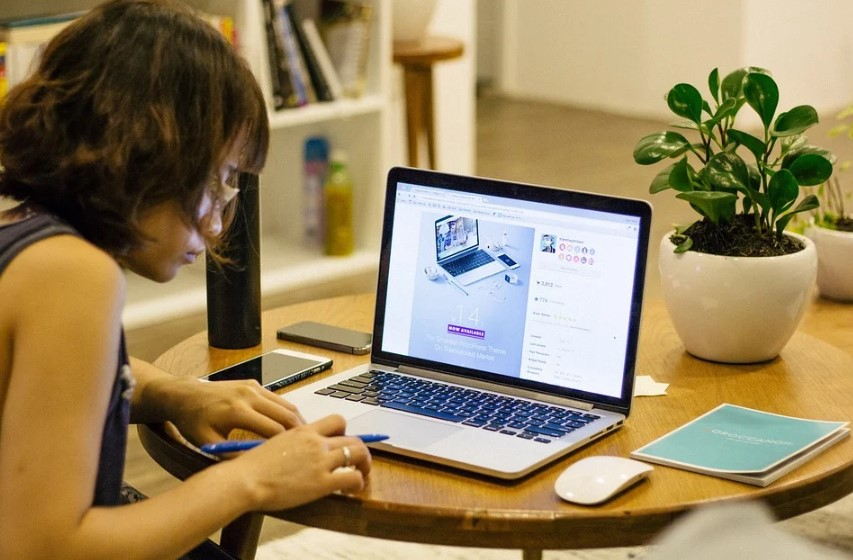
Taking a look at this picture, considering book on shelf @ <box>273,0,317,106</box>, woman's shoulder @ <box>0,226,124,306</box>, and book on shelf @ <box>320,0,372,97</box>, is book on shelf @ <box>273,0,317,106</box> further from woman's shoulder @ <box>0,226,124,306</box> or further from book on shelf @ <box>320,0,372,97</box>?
woman's shoulder @ <box>0,226,124,306</box>

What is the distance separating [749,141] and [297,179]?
238cm

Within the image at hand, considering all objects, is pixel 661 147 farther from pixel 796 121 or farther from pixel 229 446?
pixel 229 446

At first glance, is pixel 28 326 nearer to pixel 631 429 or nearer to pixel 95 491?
pixel 95 491

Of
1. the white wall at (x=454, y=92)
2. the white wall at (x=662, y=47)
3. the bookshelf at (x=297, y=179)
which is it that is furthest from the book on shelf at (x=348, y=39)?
the white wall at (x=662, y=47)

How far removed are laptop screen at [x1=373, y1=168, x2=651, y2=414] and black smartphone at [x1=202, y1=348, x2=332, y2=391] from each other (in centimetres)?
8

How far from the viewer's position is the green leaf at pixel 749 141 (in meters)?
1.45

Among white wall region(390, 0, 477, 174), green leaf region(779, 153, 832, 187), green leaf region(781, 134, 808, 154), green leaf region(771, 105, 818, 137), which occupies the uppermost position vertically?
green leaf region(771, 105, 818, 137)

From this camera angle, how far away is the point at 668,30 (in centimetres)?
600

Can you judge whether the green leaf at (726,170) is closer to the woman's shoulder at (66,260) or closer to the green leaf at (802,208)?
the green leaf at (802,208)

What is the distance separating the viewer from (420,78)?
3789mm

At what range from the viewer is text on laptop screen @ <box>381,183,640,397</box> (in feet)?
4.28

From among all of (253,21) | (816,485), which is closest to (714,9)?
(253,21)

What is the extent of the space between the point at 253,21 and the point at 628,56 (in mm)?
3434

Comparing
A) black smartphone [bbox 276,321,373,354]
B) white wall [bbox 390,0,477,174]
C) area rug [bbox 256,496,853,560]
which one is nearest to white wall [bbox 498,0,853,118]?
white wall [bbox 390,0,477,174]
